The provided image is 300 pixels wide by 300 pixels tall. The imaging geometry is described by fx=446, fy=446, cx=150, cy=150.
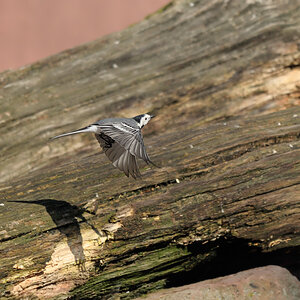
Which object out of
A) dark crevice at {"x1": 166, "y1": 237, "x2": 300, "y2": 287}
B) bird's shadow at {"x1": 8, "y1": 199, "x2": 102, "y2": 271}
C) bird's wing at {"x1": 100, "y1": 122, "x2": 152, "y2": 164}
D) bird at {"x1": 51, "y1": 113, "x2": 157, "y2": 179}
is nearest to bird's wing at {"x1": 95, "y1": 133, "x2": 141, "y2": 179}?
bird at {"x1": 51, "y1": 113, "x2": 157, "y2": 179}

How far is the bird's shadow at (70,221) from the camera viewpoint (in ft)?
10.5

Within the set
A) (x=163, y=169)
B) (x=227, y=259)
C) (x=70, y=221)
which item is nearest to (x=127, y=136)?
(x=163, y=169)

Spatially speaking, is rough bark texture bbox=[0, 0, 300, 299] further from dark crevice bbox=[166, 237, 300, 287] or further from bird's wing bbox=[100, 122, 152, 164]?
bird's wing bbox=[100, 122, 152, 164]

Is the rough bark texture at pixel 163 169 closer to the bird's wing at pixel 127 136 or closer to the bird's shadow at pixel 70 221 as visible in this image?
the bird's shadow at pixel 70 221

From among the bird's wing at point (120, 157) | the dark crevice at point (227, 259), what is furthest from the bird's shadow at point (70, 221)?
the dark crevice at point (227, 259)

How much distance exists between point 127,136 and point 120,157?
23 cm

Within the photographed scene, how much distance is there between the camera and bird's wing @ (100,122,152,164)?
3062 millimetres

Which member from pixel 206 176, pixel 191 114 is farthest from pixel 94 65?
pixel 206 176

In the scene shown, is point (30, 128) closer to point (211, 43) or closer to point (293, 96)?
point (211, 43)

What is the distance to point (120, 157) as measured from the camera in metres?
3.39

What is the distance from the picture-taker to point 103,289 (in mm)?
3348

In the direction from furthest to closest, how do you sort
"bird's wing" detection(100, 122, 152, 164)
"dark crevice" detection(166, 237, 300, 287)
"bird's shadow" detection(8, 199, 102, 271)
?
"dark crevice" detection(166, 237, 300, 287), "bird's shadow" detection(8, 199, 102, 271), "bird's wing" detection(100, 122, 152, 164)

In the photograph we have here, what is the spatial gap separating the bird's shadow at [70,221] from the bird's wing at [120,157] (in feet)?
1.49

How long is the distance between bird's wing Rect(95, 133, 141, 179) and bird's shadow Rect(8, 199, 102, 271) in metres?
0.45
